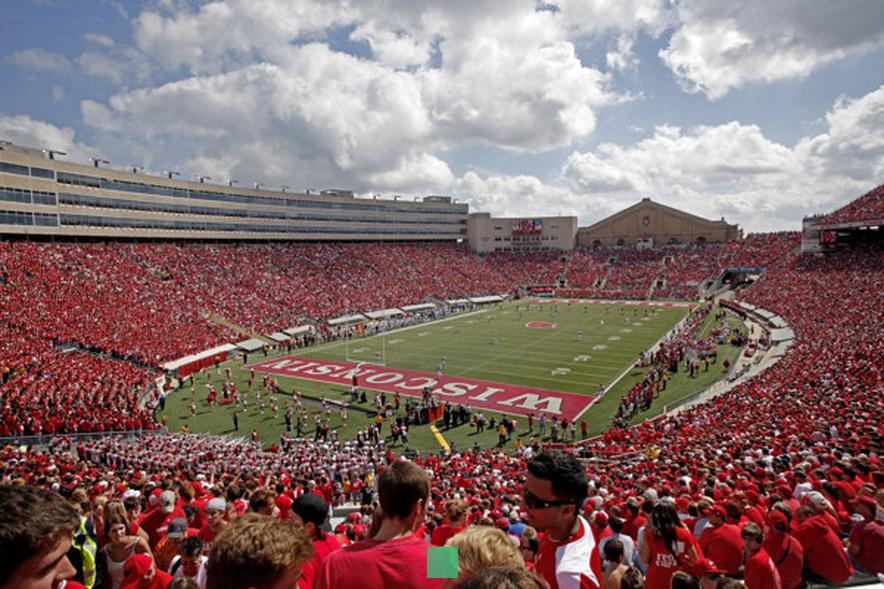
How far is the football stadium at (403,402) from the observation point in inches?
131

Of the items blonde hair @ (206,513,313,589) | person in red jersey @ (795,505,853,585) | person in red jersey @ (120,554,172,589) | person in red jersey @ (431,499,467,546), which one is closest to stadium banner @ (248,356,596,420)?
person in red jersey @ (795,505,853,585)

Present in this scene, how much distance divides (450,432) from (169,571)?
18.4 meters

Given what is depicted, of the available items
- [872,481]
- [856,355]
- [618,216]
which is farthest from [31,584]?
[618,216]

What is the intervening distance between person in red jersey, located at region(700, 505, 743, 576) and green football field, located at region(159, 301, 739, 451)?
52.0 ft

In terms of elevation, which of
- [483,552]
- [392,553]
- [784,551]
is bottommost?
[784,551]

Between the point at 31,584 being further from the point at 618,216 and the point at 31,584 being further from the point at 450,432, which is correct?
the point at 618,216

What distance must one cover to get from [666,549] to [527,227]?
92.3 metres

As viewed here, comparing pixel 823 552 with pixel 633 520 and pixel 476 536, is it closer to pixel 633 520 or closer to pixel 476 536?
pixel 633 520

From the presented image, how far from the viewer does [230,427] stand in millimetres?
23250

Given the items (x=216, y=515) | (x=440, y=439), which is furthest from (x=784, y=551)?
(x=440, y=439)

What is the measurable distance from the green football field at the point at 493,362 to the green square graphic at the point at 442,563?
1863 centimetres

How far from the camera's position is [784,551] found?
17.0ft

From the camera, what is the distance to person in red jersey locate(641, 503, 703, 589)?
4.16 m

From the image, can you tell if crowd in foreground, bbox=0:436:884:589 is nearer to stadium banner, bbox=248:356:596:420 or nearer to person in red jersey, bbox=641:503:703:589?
person in red jersey, bbox=641:503:703:589
